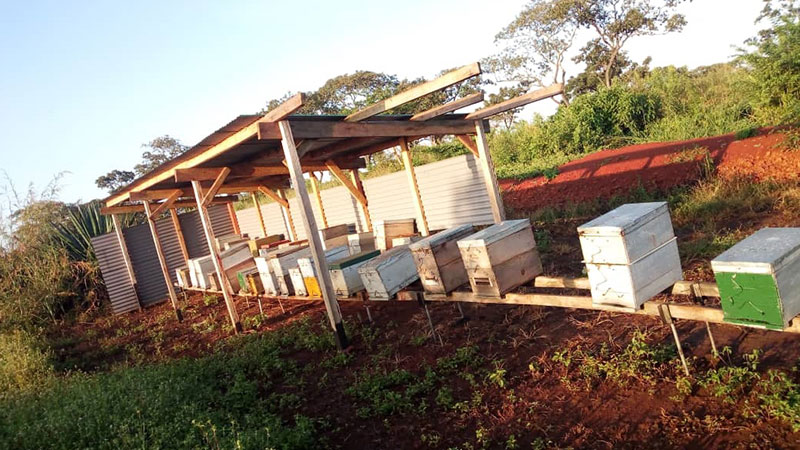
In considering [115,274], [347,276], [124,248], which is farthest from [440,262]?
[115,274]

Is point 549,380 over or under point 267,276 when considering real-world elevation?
under

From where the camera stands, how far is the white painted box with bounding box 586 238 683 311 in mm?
3371

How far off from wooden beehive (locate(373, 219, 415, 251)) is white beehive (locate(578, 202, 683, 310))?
180 inches

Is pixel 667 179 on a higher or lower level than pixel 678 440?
higher

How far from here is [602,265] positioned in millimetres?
3520

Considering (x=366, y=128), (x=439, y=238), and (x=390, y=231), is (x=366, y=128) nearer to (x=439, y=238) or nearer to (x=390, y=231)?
(x=390, y=231)

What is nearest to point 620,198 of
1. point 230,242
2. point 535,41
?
point 230,242

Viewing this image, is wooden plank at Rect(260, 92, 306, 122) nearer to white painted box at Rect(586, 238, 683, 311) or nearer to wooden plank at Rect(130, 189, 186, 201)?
white painted box at Rect(586, 238, 683, 311)

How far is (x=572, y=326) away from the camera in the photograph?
521 centimetres

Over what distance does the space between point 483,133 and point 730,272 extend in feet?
17.9

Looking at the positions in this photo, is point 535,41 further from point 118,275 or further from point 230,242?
point 118,275

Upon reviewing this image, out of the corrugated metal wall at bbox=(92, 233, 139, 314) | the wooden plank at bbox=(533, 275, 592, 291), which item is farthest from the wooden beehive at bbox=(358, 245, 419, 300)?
the corrugated metal wall at bbox=(92, 233, 139, 314)

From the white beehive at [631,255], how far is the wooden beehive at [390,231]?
457cm

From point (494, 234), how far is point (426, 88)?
1791 mm
